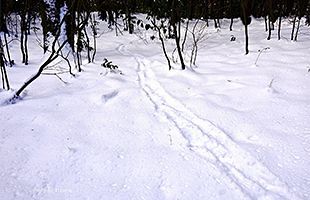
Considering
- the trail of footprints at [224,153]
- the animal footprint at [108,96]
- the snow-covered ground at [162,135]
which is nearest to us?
the trail of footprints at [224,153]

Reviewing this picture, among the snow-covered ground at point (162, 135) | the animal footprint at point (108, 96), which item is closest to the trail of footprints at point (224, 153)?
the snow-covered ground at point (162, 135)

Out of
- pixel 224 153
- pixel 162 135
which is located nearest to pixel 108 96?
pixel 162 135

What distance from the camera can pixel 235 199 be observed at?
2.68m

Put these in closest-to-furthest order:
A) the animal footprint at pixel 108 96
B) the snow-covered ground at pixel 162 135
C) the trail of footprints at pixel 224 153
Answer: the trail of footprints at pixel 224 153 < the snow-covered ground at pixel 162 135 < the animal footprint at pixel 108 96

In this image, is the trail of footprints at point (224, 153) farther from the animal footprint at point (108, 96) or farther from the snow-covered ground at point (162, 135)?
the animal footprint at point (108, 96)

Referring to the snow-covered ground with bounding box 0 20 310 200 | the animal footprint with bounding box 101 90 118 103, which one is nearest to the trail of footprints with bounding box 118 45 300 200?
the snow-covered ground with bounding box 0 20 310 200

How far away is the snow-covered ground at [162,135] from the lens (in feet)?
9.50

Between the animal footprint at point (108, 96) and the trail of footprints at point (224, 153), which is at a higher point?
the animal footprint at point (108, 96)

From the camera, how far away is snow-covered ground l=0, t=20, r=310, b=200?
9.50ft

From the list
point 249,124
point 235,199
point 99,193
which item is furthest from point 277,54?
point 99,193

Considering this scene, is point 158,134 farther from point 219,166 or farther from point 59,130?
point 59,130

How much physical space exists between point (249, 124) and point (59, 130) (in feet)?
8.46

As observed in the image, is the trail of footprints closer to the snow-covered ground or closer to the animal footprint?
the snow-covered ground

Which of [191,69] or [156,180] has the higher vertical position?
[191,69]
